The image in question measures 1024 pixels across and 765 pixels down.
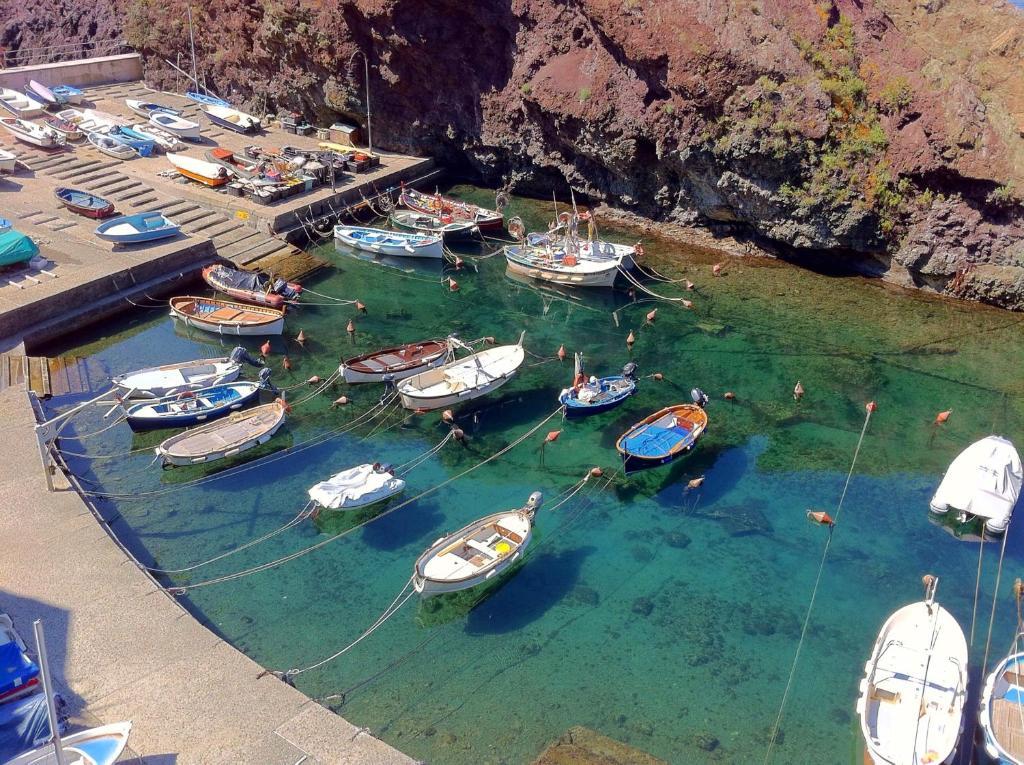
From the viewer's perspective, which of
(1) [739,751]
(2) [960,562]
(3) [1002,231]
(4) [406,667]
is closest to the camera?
(1) [739,751]

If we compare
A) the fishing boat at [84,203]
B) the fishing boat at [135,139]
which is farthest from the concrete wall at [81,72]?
the fishing boat at [84,203]

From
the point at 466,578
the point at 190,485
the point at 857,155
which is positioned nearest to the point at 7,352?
the point at 190,485

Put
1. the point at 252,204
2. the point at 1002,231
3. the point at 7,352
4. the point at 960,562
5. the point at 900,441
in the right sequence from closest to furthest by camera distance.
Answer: the point at 960,562 → the point at 900,441 → the point at 7,352 → the point at 1002,231 → the point at 252,204

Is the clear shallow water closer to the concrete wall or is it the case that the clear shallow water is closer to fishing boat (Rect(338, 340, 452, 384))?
fishing boat (Rect(338, 340, 452, 384))

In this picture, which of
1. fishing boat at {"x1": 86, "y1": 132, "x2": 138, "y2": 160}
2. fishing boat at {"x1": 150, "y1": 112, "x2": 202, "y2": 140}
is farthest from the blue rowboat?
fishing boat at {"x1": 150, "y1": 112, "x2": 202, "y2": 140}

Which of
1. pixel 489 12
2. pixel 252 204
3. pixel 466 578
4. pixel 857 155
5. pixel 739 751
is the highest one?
pixel 489 12

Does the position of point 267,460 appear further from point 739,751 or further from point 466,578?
point 739,751

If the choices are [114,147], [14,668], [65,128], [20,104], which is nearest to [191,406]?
[14,668]
